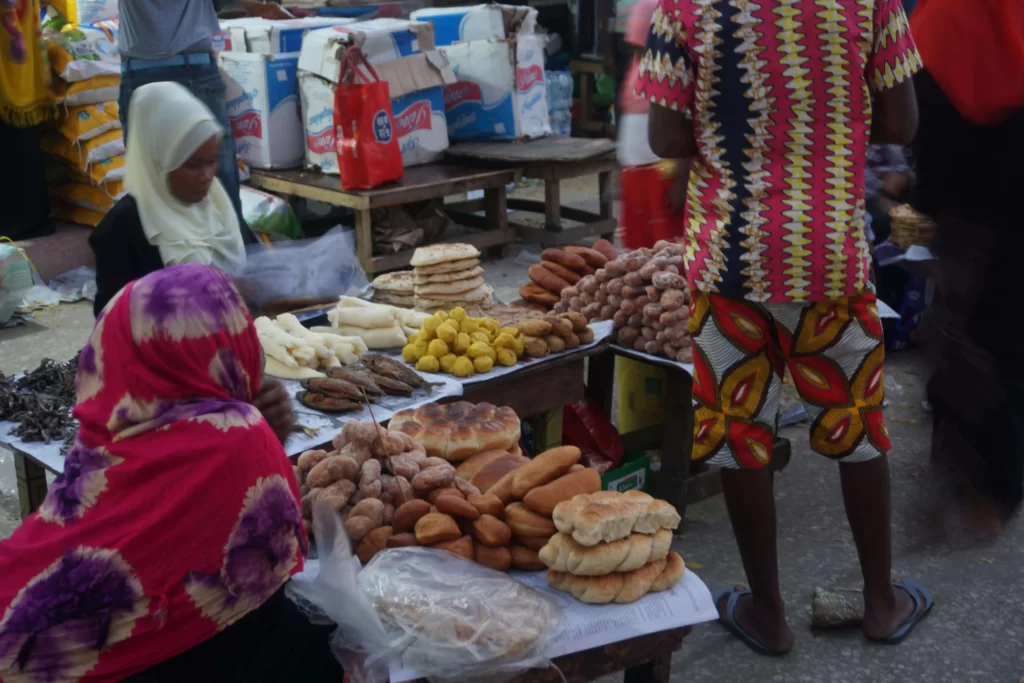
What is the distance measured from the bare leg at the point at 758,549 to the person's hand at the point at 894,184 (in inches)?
42.1

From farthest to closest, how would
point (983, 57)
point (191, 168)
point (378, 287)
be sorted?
point (378, 287) < point (191, 168) < point (983, 57)

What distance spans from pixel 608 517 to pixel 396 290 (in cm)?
228

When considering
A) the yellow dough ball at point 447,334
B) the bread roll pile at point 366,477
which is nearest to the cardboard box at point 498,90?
the yellow dough ball at point 447,334

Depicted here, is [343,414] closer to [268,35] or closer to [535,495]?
[535,495]

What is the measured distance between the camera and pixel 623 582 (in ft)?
8.32

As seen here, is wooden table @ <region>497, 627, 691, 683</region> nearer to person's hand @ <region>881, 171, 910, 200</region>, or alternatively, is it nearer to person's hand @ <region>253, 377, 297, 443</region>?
person's hand @ <region>253, 377, 297, 443</region>

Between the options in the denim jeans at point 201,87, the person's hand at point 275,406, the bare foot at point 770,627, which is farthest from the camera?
the denim jeans at point 201,87

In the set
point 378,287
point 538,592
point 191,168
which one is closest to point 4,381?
point 191,168

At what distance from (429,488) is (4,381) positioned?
172 cm

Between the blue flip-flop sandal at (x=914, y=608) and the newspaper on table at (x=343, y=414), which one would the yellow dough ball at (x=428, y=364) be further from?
the blue flip-flop sandal at (x=914, y=608)

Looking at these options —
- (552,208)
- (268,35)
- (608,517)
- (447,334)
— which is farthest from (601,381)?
(268,35)

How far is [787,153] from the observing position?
294cm

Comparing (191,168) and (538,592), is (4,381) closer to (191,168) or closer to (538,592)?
(191,168)

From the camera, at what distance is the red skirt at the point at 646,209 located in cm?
391
